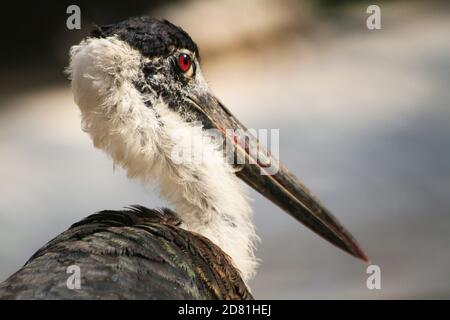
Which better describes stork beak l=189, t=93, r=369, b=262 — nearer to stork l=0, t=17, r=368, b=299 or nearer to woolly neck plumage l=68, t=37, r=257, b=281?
stork l=0, t=17, r=368, b=299

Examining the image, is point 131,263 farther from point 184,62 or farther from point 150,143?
point 184,62

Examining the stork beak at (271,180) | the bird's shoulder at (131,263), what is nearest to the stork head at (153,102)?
the stork beak at (271,180)

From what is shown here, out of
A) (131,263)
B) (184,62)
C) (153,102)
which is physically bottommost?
(131,263)

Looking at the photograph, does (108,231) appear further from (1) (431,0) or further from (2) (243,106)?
(1) (431,0)

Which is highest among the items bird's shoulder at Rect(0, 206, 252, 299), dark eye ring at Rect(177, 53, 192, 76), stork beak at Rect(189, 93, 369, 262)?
dark eye ring at Rect(177, 53, 192, 76)

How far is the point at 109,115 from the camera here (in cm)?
172

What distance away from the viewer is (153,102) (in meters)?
1.80

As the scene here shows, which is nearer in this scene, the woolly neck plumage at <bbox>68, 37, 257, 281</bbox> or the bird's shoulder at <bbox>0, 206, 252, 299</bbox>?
the bird's shoulder at <bbox>0, 206, 252, 299</bbox>

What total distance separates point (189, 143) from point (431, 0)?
15.7 feet

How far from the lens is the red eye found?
6.26 feet

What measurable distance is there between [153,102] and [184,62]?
0.19 meters

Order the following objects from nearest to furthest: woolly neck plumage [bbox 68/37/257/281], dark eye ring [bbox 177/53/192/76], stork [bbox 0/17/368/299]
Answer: stork [bbox 0/17/368/299] < woolly neck plumage [bbox 68/37/257/281] < dark eye ring [bbox 177/53/192/76]

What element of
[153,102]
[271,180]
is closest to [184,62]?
[153,102]

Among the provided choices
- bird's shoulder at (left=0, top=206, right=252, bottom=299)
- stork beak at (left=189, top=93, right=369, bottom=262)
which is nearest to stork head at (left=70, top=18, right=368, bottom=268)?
stork beak at (left=189, top=93, right=369, bottom=262)
